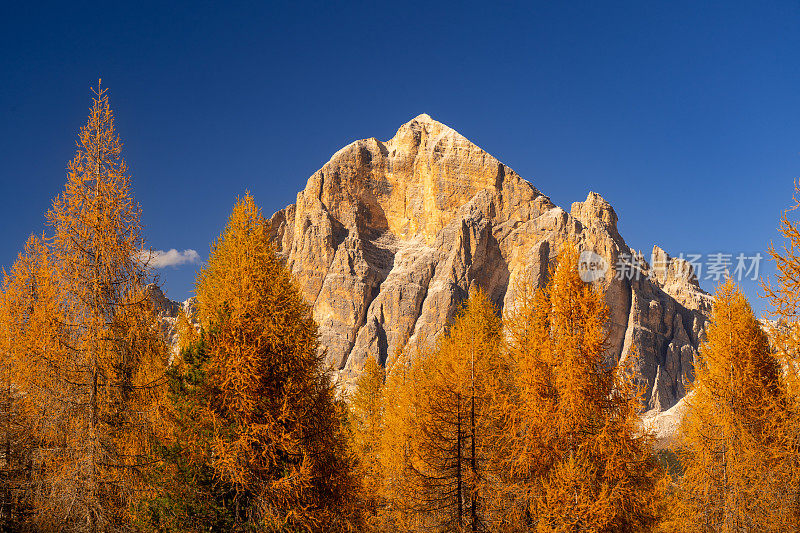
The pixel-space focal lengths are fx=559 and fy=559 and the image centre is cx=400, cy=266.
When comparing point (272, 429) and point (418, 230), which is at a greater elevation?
point (418, 230)

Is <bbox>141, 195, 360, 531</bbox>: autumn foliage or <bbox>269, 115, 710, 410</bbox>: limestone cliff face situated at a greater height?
<bbox>269, 115, 710, 410</bbox>: limestone cliff face

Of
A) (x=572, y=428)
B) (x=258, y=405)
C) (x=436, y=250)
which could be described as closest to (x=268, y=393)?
(x=258, y=405)

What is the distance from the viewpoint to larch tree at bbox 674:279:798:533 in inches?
608

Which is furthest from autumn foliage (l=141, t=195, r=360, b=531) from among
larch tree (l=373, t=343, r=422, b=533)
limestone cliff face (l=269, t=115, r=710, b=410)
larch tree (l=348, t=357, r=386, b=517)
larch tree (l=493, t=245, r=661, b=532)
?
limestone cliff face (l=269, t=115, r=710, b=410)

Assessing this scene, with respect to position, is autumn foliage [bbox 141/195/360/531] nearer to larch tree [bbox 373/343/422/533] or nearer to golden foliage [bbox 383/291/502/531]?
golden foliage [bbox 383/291/502/531]

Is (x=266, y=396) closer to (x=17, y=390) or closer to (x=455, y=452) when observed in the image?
(x=455, y=452)

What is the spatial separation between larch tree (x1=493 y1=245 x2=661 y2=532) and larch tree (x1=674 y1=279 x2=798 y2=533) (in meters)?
4.23

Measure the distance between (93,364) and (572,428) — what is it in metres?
9.94

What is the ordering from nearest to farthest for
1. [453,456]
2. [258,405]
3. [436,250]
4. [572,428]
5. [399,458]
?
1. [258,405]
2. [572,428]
3. [453,456]
4. [399,458]
5. [436,250]

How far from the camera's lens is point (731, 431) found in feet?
52.8

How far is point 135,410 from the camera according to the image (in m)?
11.8

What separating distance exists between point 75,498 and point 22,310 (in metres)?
9.72

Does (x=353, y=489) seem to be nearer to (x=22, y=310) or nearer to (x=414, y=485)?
(x=414, y=485)

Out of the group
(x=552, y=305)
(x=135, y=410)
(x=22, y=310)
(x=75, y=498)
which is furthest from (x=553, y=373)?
(x=22, y=310)
